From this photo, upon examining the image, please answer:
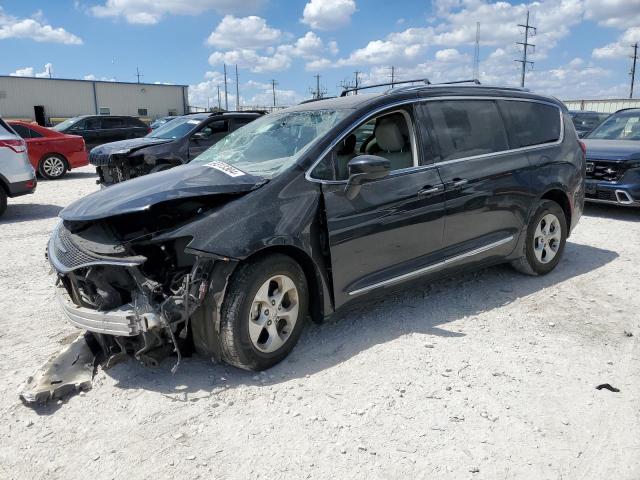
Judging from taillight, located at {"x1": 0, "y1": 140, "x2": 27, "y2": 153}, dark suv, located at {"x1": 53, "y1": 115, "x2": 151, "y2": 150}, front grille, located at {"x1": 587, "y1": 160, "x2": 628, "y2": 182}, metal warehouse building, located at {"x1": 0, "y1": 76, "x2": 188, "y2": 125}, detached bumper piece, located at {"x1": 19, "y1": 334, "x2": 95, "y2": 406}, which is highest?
metal warehouse building, located at {"x1": 0, "y1": 76, "x2": 188, "y2": 125}

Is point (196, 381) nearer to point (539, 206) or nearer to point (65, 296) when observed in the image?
point (65, 296)

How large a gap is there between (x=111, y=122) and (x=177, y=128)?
8.95 meters

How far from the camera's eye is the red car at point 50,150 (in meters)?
13.4

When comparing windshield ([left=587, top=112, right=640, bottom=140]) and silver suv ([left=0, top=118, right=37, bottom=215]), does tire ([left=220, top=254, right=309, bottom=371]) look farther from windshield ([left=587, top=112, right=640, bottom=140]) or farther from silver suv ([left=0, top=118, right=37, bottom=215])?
windshield ([left=587, top=112, right=640, bottom=140])

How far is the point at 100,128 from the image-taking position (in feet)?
59.1

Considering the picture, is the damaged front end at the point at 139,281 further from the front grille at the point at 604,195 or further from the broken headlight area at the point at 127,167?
the front grille at the point at 604,195

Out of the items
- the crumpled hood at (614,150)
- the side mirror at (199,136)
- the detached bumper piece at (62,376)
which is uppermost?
the side mirror at (199,136)

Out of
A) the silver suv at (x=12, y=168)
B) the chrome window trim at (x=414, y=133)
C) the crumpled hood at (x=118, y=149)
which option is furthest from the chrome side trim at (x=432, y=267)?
the silver suv at (x=12, y=168)

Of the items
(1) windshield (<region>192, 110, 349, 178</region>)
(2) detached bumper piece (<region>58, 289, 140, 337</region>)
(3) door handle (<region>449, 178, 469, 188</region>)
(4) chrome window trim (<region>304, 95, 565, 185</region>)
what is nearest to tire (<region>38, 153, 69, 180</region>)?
(1) windshield (<region>192, 110, 349, 178</region>)

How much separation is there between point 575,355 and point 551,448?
121cm

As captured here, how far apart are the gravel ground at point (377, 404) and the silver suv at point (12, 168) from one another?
4937mm

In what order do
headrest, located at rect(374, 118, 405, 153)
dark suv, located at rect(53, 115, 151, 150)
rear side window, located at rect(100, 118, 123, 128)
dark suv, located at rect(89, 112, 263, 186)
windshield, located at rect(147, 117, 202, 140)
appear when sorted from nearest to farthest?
headrest, located at rect(374, 118, 405, 153)
dark suv, located at rect(89, 112, 263, 186)
windshield, located at rect(147, 117, 202, 140)
dark suv, located at rect(53, 115, 151, 150)
rear side window, located at rect(100, 118, 123, 128)

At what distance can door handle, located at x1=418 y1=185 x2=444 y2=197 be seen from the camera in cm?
414

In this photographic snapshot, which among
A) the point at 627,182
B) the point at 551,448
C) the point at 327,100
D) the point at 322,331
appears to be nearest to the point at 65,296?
the point at 322,331
